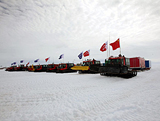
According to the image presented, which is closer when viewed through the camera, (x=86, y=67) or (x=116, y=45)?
(x=116, y=45)

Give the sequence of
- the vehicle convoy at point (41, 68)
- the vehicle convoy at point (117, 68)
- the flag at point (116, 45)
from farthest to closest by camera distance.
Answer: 1. the vehicle convoy at point (41, 68)
2. the flag at point (116, 45)
3. the vehicle convoy at point (117, 68)

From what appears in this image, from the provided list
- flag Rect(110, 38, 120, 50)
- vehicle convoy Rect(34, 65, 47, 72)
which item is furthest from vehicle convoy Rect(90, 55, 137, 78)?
vehicle convoy Rect(34, 65, 47, 72)

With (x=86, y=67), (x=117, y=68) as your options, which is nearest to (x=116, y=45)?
(x=117, y=68)

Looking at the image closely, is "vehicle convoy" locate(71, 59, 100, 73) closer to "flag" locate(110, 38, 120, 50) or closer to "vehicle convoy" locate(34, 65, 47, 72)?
"flag" locate(110, 38, 120, 50)

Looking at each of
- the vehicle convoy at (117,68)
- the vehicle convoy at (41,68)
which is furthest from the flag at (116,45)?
the vehicle convoy at (41,68)

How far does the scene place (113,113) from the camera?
3.72 m

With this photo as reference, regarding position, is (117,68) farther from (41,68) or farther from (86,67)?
(41,68)

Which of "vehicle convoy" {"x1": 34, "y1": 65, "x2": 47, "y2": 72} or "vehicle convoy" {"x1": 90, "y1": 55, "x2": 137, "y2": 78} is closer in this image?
"vehicle convoy" {"x1": 90, "y1": 55, "x2": 137, "y2": 78}

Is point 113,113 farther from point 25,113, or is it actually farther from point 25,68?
point 25,68

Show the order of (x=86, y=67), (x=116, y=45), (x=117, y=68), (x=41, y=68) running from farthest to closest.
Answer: (x=41, y=68) < (x=86, y=67) < (x=116, y=45) < (x=117, y=68)

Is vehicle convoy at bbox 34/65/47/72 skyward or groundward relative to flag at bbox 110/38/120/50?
groundward

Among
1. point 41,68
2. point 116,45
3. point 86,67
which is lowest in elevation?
point 41,68

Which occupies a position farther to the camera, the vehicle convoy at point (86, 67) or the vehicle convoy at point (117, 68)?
the vehicle convoy at point (86, 67)

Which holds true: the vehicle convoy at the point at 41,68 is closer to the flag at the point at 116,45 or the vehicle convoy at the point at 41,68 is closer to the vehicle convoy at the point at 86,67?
the vehicle convoy at the point at 86,67
